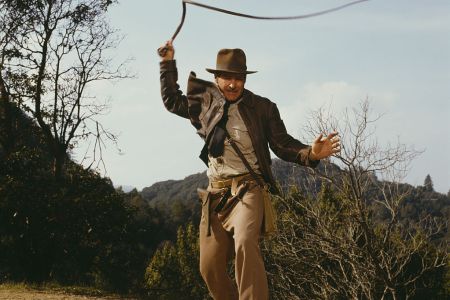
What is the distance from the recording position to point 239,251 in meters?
3.40

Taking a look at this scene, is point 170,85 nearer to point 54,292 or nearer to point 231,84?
point 231,84

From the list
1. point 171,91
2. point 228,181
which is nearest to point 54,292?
point 171,91

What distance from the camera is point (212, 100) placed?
12.8 ft

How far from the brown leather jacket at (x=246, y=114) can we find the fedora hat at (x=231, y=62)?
20cm

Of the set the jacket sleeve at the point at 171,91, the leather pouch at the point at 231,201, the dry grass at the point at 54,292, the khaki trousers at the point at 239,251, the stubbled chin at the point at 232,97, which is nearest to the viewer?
the khaki trousers at the point at 239,251

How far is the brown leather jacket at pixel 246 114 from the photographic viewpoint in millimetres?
3744

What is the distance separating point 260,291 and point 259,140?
1.00 meters

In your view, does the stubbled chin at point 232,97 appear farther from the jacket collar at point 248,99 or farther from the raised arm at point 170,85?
the raised arm at point 170,85

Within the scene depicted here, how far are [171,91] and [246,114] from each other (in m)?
0.62

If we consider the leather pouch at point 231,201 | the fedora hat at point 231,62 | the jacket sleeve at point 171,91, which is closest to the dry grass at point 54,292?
the jacket sleeve at point 171,91

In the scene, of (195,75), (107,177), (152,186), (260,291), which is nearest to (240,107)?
(195,75)

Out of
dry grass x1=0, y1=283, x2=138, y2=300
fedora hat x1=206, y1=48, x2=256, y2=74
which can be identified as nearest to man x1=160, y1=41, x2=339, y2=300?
fedora hat x1=206, y1=48, x2=256, y2=74

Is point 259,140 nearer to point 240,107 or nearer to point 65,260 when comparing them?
point 240,107

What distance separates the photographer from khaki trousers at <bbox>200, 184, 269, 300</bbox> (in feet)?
11.1
